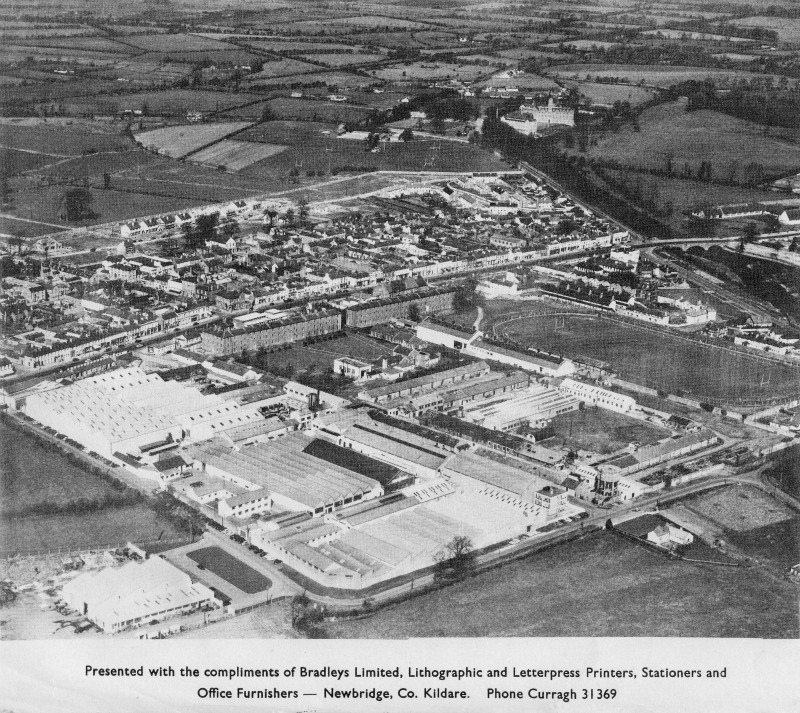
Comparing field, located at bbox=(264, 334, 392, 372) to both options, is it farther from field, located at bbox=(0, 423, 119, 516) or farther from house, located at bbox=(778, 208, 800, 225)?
house, located at bbox=(778, 208, 800, 225)

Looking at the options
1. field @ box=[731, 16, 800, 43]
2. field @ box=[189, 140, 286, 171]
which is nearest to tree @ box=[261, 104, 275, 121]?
field @ box=[189, 140, 286, 171]

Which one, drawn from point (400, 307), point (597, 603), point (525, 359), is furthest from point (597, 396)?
point (597, 603)

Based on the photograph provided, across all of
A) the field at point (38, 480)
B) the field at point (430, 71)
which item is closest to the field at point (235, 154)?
the field at point (430, 71)

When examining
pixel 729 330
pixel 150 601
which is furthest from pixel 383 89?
pixel 150 601

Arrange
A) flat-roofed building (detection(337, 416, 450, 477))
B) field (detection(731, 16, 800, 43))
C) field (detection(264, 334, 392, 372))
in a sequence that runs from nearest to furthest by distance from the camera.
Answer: flat-roofed building (detection(337, 416, 450, 477)), field (detection(264, 334, 392, 372)), field (detection(731, 16, 800, 43))

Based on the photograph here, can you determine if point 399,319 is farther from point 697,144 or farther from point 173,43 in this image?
point 173,43

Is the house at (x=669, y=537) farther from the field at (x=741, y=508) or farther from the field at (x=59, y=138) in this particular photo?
the field at (x=59, y=138)
